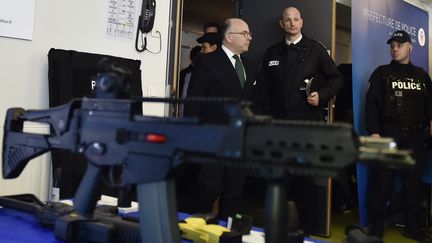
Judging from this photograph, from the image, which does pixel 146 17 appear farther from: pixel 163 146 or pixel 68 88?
pixel 163 146

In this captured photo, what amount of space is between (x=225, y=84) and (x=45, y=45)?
106 cm

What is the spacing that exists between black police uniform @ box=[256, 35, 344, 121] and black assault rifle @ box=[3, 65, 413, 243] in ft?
6.39

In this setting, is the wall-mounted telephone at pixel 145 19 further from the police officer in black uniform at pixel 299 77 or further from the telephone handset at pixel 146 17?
the police officer in black uniform at pixel 299 77

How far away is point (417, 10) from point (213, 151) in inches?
155

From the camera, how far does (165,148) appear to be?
0.94m

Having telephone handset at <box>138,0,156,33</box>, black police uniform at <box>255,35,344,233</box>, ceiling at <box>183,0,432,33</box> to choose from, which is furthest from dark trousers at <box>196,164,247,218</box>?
ceiling at <box>183,0,432,33</box>

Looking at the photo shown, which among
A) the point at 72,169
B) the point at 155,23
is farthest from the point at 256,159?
the point at 155,23

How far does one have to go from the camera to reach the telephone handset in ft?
8.66

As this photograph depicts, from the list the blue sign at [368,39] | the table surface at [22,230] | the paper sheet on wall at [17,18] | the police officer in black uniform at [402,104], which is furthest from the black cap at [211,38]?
the table surface at [22,230]

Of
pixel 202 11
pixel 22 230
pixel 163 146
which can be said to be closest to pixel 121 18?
pixel 22 230

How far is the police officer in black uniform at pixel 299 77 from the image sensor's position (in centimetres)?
299

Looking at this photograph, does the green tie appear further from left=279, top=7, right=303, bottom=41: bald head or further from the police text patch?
left=279, top=7, right=303, bottom=41: bald head

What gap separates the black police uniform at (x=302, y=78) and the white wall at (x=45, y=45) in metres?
1.04

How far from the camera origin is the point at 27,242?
3.79ft
